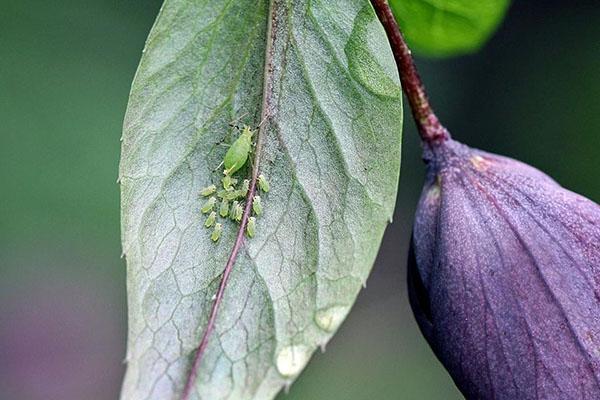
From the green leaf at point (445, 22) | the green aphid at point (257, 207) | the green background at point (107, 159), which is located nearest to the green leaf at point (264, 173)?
the green aphid at point (257, 207)

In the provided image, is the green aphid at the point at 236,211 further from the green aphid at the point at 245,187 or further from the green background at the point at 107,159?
the green background at the point at 107,159

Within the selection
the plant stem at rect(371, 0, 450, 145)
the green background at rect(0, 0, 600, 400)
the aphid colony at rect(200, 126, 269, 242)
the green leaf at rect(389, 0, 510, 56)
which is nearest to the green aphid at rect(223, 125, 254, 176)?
the aphid colony at rect(200, 126, 269, 242)

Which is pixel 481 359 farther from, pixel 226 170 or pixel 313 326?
pixel 226 170

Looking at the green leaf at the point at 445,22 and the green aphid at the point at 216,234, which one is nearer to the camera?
the green aphid at the point at 216,234

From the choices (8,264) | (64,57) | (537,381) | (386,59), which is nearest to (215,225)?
(386,59)

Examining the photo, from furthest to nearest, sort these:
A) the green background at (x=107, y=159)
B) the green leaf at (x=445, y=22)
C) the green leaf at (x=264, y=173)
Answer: the green background at (x=107, y=159)
the green leaf at (x=445, y=22)
the green leaf at (x=264, y=173)

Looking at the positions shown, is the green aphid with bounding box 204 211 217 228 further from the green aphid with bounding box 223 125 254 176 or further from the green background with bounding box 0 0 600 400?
the green background with bounding box 0 0 600 400

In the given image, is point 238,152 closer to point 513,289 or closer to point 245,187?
point 245,187

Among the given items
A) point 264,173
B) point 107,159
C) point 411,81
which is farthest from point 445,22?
point 107,159
